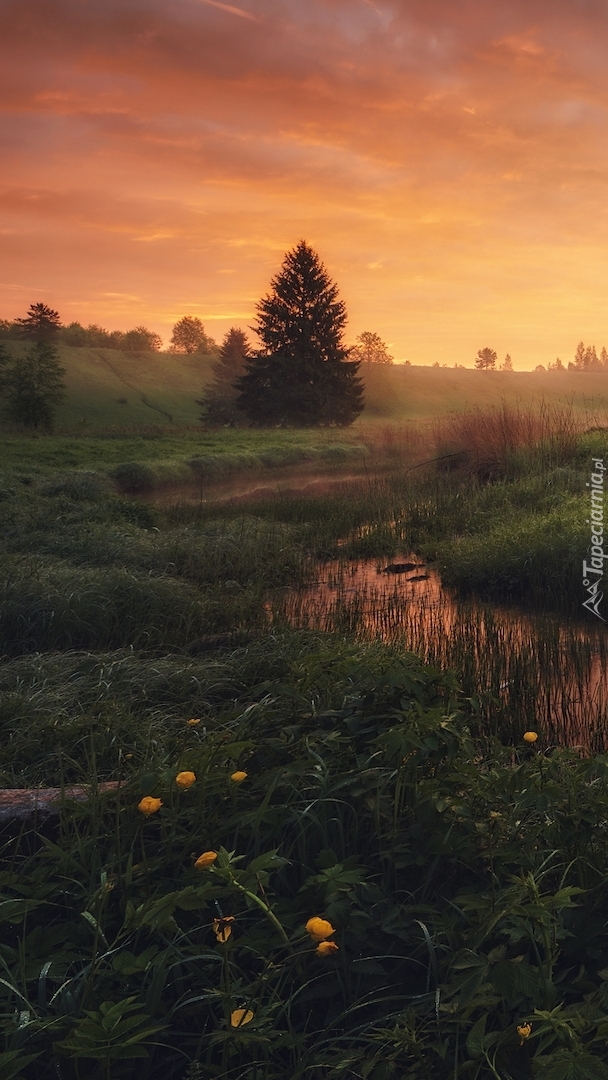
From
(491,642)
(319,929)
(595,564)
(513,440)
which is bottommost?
(491,642)

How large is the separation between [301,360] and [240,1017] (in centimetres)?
4432

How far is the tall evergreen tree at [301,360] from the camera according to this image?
1722 inches

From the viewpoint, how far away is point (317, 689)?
363 cm

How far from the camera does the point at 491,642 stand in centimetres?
535

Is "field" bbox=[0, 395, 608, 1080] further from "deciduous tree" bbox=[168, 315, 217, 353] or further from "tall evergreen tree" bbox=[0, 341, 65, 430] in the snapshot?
"deciduous tree" bbox=[168, 315, 217, 353]

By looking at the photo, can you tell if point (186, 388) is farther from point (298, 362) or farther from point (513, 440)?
point (513, 440)

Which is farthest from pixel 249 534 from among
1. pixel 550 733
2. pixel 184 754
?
pixel 184 754

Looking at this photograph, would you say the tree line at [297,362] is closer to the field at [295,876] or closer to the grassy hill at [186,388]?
the grassy hill at [186,388]

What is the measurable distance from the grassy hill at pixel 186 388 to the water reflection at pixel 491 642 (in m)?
42.2

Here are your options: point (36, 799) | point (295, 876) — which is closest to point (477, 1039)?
point (295, 876)

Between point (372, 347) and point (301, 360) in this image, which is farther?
point (372, 347)

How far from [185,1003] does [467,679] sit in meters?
3.20

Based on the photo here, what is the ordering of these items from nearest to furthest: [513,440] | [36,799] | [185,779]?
[185,779], [36,799], [513,440]

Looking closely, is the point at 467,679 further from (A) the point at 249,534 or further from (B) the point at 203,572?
(A) the point at 249,534
